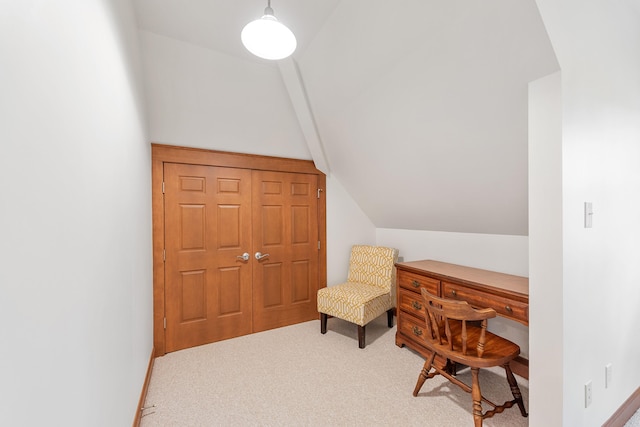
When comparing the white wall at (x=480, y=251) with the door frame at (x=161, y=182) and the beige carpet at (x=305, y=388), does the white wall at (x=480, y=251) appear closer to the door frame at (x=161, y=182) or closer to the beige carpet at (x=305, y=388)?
the beige carpet at (x=305, y=388)

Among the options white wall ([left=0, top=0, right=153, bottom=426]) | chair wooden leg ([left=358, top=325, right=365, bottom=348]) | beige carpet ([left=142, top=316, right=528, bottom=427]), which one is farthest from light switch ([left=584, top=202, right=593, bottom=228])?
white wall ([left=0, top=0, right=153, bottom=426])

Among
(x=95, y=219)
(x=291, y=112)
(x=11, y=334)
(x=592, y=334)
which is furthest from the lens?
(x=291, y=112)

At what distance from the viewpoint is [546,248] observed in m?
1.36

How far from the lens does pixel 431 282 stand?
8.05 ft

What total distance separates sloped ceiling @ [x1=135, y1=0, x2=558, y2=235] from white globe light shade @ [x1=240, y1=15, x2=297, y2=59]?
464 millimetres

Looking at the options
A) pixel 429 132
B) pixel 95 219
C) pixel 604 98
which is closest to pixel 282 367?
pixel 95 219

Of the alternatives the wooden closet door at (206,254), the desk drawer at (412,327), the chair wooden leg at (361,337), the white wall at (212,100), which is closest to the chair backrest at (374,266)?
the desk drawer at (412,327)

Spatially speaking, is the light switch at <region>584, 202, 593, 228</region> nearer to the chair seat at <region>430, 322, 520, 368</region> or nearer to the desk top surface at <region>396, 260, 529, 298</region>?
the desk top surface at <region>396, 260, 529, 298</region>

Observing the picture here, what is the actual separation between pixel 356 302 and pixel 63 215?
7.93 feet

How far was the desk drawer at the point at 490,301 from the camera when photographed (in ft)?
5.77

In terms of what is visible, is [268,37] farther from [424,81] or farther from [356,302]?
[356,302]

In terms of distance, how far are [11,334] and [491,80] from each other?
2158 mm

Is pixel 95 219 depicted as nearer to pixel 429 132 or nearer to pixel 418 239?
pixel 429 132

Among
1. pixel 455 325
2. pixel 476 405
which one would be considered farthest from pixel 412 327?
pixel 476 405
